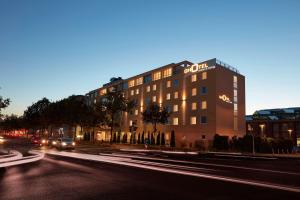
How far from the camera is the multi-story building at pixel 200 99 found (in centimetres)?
5878

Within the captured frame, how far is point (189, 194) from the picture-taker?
32.6 feet

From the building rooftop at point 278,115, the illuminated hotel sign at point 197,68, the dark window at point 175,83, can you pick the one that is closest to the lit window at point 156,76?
the dark window at point 175,83

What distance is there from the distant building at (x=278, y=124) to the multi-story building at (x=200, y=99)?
3124 cm

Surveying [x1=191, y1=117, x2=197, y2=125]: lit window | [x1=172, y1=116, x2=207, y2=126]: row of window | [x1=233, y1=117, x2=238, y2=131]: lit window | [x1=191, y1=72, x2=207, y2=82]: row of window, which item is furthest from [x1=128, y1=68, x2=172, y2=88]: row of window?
[x1=233, y1=117, x2=238, y2=131]: lit window

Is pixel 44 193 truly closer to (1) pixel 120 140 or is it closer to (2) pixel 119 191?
(2) pixel 119 191

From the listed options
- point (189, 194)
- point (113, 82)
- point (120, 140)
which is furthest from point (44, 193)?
point (113, 82)

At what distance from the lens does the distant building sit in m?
91.9

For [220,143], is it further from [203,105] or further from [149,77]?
[149,77]

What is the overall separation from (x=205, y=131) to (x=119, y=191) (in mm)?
50214

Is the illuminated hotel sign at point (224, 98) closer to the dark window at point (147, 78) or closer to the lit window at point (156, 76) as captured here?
the lit window at point (156, 76)

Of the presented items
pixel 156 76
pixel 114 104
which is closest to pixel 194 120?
pixel 156 76

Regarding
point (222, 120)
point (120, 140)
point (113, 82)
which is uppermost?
point (113, 82)

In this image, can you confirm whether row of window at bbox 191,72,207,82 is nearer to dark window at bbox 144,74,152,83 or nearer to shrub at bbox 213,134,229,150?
shrub at bbox 213,134,229,150

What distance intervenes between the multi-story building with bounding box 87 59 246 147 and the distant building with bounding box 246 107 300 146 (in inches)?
1230
